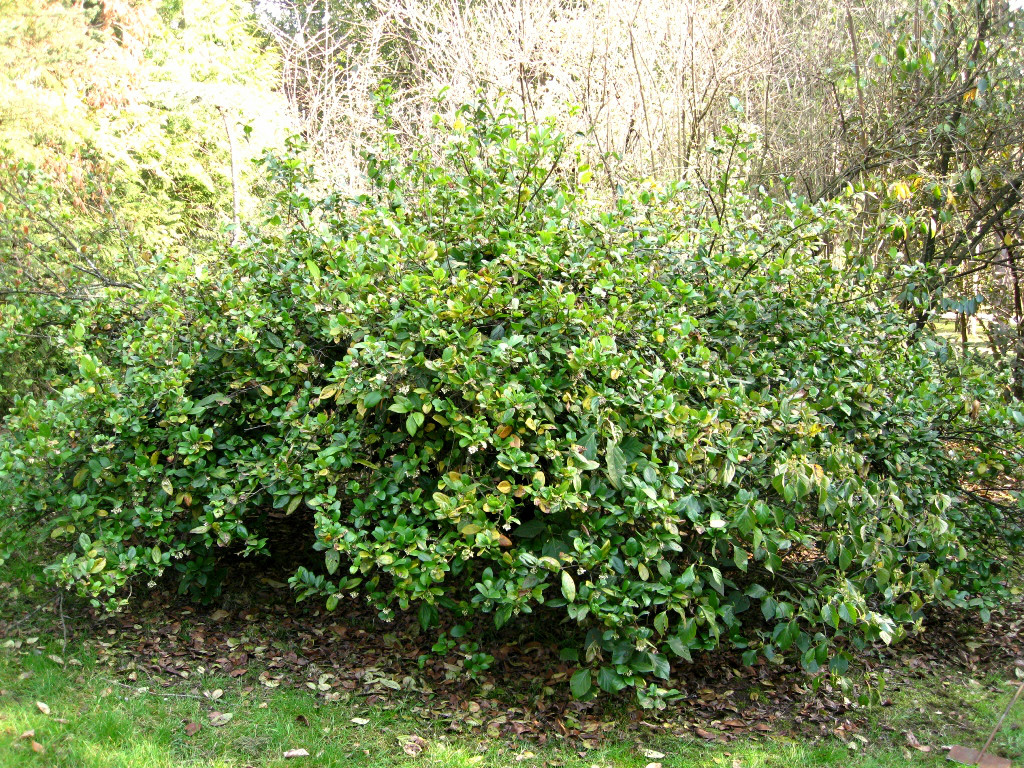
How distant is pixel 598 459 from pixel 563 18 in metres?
5.68

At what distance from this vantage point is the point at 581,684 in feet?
11.1

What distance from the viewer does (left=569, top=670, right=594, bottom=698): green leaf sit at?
11.1 feet

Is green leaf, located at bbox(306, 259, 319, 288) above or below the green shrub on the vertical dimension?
above

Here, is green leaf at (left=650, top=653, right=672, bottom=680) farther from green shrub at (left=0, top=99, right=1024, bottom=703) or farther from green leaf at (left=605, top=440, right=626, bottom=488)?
green leaf at (left=605, top=440, right=626, bottom=488)

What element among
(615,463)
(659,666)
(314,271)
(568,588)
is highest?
(314,271)

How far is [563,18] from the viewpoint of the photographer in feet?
25.3

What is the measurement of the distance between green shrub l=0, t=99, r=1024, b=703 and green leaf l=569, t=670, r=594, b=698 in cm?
7

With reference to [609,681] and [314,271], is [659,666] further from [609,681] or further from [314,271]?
[314,271]

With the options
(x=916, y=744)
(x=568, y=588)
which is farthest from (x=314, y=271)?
(x=916, y=744)

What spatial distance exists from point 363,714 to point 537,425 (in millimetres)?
1455

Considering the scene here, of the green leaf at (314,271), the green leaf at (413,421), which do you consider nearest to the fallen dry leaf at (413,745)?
the green leaf at (413,421)

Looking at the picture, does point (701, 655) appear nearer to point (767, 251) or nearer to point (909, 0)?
point (767, 251)

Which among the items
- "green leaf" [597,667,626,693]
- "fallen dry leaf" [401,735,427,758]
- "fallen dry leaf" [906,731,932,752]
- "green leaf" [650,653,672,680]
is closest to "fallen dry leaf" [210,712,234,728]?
"fallen dry leaf" [401,735,427,758]

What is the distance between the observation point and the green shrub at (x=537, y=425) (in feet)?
10.9
